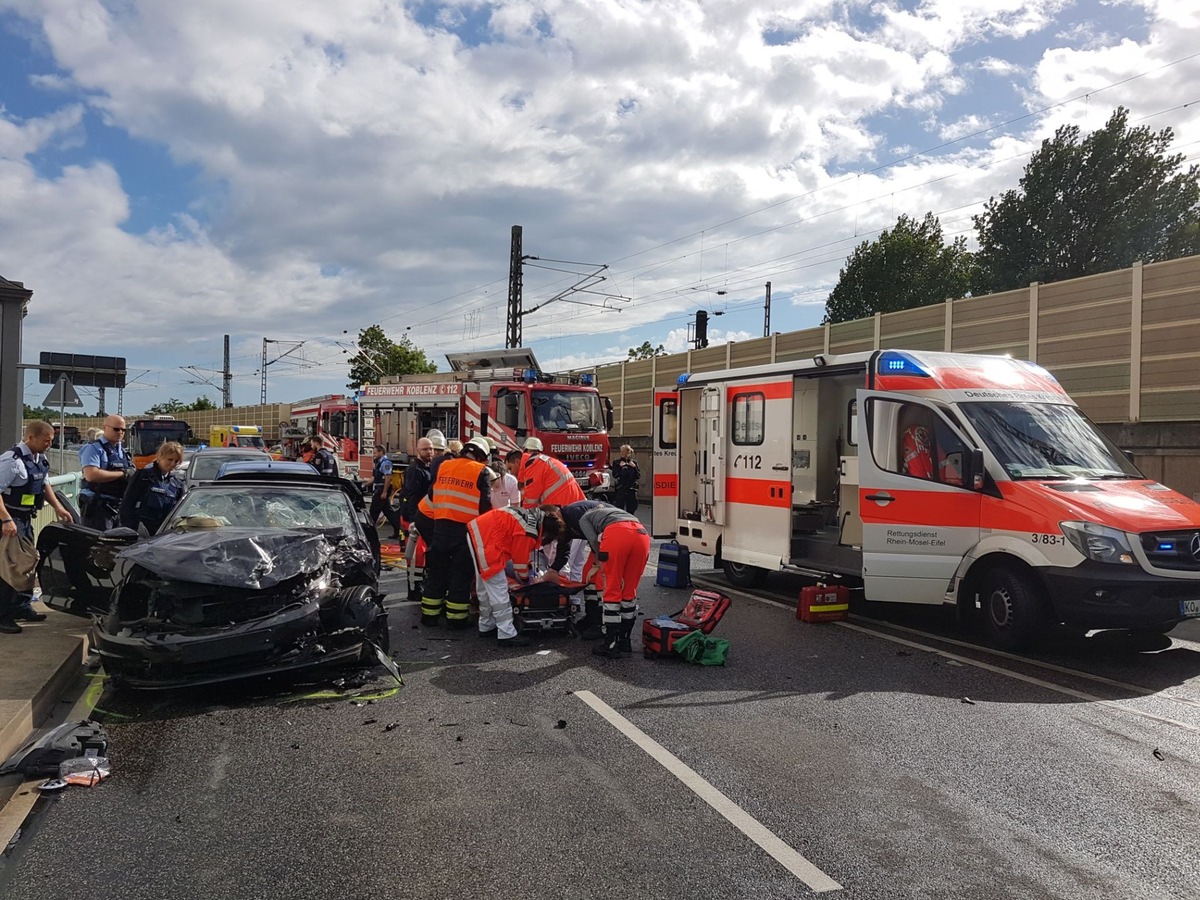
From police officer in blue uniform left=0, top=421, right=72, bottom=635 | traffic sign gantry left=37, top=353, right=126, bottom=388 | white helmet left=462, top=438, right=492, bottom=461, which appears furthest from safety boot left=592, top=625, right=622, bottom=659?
traffic sign gantry left=37, top=353, right=126, bottom=388

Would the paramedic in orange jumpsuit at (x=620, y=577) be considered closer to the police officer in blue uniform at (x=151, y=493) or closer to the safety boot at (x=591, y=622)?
the safety boot at (x=591, y=622)

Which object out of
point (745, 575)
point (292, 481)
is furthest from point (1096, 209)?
point (292, 481)

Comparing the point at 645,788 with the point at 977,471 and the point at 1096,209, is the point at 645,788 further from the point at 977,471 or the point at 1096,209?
the point at 1096,209

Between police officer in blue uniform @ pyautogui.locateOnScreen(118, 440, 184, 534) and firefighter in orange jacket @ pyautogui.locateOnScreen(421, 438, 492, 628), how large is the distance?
2795 mm

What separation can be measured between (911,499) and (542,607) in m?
3.57

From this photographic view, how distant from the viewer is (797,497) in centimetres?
1085

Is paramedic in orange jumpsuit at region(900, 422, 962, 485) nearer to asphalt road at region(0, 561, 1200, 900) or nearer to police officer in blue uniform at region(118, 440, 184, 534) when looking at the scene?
asphalt road at region(0, 561, 1200, 900)

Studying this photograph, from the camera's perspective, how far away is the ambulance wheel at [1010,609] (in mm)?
7148

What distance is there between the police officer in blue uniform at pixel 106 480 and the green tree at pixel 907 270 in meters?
45.2

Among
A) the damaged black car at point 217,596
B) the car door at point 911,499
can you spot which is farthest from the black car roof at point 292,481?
the car door at point 911,499

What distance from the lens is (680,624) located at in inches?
282

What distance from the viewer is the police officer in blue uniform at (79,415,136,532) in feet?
29.7

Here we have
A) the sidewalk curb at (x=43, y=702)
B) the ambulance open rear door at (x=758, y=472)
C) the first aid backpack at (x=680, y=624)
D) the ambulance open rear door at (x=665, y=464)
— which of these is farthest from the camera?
the ambulance open rear door at (x=665, y=464)

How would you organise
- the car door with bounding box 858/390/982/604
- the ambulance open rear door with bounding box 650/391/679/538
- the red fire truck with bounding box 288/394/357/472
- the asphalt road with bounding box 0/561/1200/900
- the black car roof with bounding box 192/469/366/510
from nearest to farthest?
1. the asphalt road with bounding box 0/561/1200/900
2. the black car roof with bounding box 192/469/366/510
3. the car door with bounding box 858/390/982/604
4. the ambulance open rear door with bounding box 650/391/679/538
5. the red fire truck with bounding box 288/394/357/472
